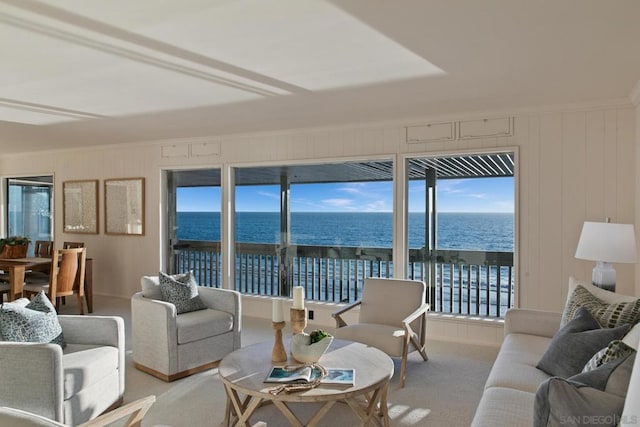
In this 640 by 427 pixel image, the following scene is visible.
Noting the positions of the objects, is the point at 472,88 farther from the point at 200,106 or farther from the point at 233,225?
the point at 233,225

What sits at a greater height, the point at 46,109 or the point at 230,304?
the point at 46,109

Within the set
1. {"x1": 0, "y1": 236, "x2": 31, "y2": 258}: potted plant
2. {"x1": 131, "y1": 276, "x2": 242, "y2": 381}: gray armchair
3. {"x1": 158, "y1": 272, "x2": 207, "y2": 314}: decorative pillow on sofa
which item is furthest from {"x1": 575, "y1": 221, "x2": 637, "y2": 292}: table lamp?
{"x1": 0, "y1": 236, "x2": 31, "y2": 258}: potted plant

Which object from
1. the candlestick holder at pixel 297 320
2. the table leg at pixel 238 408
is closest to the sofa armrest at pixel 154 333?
the table leg at pixel 238 408

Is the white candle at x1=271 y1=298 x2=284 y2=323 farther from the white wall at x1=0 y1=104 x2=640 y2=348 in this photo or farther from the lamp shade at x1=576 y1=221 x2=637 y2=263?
the white wall at x1=0 y1=104 x2=640 y2=348

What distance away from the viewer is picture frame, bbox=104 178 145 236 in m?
6.90

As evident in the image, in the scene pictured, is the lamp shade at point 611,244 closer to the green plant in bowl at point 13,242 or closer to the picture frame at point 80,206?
the green plant in bowl at point 13,242

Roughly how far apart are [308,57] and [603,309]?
2.41m

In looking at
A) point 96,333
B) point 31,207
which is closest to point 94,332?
point 96,333

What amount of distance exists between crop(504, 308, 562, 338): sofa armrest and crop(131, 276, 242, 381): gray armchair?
234 centimetres

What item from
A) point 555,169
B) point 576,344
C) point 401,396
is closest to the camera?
point 576,344

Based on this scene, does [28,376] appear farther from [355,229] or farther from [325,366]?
[355,229]

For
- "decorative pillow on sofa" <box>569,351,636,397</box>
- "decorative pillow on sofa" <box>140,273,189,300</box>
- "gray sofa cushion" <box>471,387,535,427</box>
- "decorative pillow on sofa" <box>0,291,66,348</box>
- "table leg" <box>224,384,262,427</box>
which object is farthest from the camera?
"decorative pillow on sofa" <box>140,273,189,300</box>

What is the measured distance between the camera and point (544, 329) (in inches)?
131

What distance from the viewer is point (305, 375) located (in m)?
2.60
